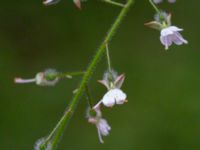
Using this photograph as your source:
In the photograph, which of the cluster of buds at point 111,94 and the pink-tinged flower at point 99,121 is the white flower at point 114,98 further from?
the pink-tinged flower at point 99,121

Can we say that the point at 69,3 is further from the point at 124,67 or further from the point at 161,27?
the point at 161,27

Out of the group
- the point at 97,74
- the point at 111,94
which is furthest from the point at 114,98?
the point at 97,74

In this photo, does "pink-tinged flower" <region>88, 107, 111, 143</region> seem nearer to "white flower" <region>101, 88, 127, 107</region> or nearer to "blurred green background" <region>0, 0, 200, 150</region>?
"white flower" <region>101, 88, 127, 107</region>

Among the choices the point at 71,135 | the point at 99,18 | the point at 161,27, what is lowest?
the point at 71,135

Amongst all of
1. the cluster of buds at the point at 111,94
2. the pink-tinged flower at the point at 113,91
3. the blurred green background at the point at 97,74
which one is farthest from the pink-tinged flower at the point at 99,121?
the blurred green background at the point at 97,74

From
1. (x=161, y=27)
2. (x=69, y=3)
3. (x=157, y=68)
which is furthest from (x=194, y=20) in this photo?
(x=161, y=27)

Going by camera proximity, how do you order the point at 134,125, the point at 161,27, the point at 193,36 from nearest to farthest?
the point at 161,27
the point at 134,125
the point at 193,36

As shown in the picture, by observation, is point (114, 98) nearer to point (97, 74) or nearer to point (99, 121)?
point (99, 121)

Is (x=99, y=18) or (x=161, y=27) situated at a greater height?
(x=161, y=27)
